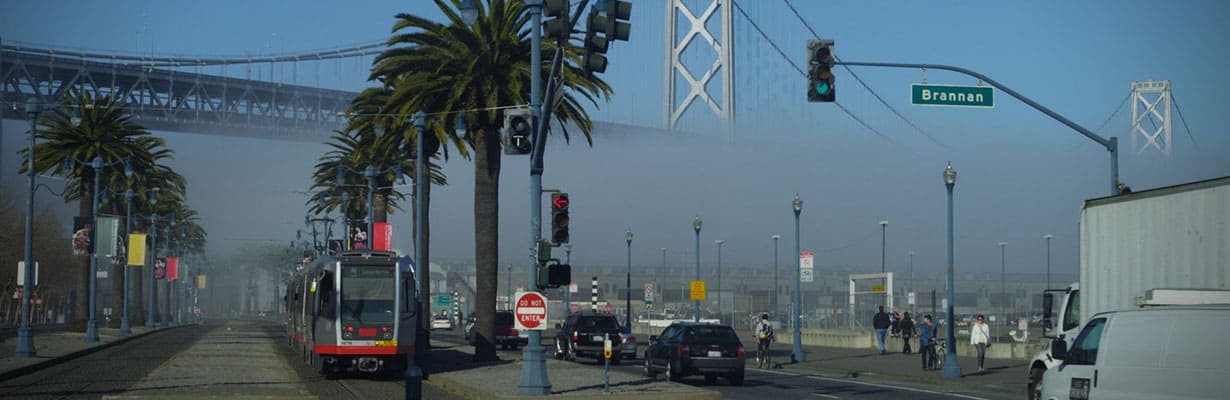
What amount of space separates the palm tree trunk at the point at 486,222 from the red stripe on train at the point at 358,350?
815 centimetres

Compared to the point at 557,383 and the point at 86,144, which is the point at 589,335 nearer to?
the point at 557,383

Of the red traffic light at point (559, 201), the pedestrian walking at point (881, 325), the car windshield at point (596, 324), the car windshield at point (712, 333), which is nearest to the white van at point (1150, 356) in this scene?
the red traffic light at point (559, 201)

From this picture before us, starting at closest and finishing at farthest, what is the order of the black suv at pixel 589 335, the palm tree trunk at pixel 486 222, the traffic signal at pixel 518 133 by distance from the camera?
1. the traffic signal at pixel 518 133
2. the palm tree trunk at pixel 486 222
3. the black suv at pixel 589 335

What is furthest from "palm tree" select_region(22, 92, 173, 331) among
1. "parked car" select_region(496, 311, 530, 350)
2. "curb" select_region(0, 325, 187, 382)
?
"parked car" select_region(496, 311, 530, 350)

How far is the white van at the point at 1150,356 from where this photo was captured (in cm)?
1487

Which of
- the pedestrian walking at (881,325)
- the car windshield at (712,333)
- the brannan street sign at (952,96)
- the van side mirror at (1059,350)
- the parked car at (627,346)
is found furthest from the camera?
the pedestrian walking at (881,325)

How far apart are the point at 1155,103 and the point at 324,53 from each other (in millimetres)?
101337

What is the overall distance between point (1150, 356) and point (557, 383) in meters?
16.0

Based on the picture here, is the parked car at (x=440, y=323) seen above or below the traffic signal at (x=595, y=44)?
below

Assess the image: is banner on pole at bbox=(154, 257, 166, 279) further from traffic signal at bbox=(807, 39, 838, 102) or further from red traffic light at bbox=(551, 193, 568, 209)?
traffic signal at bbox=(807, 39, 838, 102)

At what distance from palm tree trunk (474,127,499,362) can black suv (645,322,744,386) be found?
1011 centimetres

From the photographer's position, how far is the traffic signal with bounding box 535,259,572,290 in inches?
1001

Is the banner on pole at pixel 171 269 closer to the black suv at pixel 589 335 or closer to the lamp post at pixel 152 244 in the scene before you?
the lamp post at pixel 152 244

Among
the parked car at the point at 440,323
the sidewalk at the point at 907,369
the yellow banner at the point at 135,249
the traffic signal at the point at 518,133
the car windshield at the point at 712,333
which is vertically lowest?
the parked car at the point at 440,323
